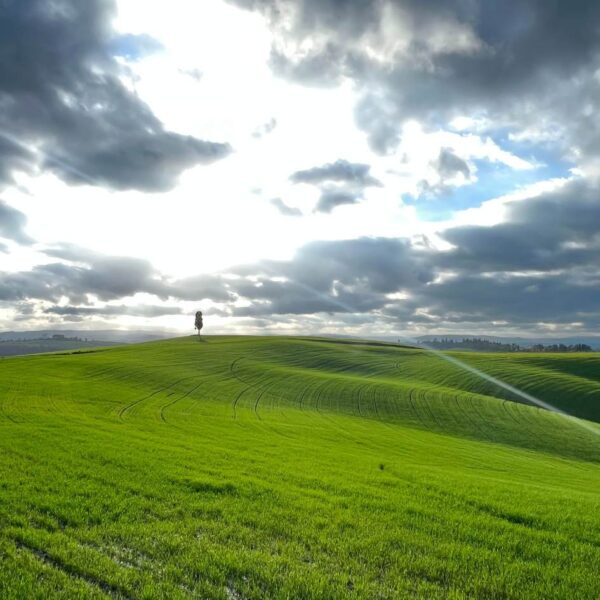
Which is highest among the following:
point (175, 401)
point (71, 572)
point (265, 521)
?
point (71, 572)

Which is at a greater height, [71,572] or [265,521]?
[71,572]

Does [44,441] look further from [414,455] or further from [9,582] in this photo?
[414,455]

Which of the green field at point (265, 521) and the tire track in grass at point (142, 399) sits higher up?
the green field at point (265, 521)

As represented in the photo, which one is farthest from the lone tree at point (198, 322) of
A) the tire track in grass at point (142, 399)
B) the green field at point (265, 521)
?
the green field at point (265, 521)

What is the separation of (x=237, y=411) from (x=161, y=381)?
19.8m

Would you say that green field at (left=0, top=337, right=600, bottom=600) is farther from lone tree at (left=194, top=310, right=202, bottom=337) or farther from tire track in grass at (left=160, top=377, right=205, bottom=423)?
lone tree at (left=194, top=310, right=202, bottom=337)

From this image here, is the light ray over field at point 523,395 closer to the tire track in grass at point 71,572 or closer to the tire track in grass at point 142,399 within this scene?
the tire track in grass at point 142,399

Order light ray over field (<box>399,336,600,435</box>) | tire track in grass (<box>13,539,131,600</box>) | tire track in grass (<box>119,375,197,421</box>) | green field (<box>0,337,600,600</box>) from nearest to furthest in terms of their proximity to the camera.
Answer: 1. tire track in grass (<box>13,539,131,600</box>)
2. green field (<box>0,337,600,600</box>)
3. tire track in grass (<box>119,375,197,421</box>)
4. light ray over field (<box>399,336,600,435</box>)

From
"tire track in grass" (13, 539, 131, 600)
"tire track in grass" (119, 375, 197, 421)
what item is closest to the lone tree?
"tire track in grass" (119, 375, 197, 421)

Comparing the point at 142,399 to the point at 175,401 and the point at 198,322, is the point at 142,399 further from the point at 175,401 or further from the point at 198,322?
the point at 198,322

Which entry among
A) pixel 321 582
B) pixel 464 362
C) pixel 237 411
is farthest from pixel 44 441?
pixel 464 362

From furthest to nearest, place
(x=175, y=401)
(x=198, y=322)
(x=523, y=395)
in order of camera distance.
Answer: (x=198, y=322)
(x=523, y=395)
(x=175, y=401)

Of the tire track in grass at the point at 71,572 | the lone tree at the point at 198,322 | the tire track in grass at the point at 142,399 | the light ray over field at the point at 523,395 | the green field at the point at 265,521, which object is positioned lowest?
the light ray over field at the point at 523,395

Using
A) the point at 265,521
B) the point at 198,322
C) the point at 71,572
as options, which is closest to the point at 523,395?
the point at 265,521
